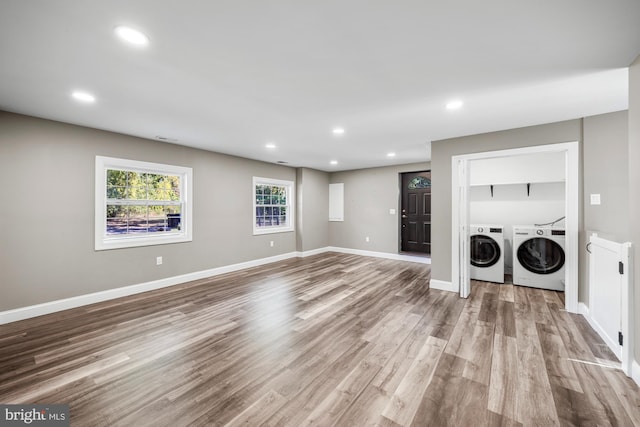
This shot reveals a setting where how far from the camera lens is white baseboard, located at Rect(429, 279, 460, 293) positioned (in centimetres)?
393

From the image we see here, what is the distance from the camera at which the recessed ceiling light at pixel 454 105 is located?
2621 millimetres

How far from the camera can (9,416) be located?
1.59 m

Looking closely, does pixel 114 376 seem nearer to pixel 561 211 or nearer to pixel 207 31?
pixel 207 31

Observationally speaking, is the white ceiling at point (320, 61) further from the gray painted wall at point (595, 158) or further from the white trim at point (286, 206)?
the white trim at point (286, 206)

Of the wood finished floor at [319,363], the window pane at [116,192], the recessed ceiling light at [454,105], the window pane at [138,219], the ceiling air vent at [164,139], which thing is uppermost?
the ceiling air vent at [164,139]

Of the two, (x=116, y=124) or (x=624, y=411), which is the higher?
(x=116, y=124)

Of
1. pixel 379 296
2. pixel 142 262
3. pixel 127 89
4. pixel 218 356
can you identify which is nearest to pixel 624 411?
pixel 379 296

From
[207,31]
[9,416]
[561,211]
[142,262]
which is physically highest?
[207,31]

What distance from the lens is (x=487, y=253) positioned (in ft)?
14.7

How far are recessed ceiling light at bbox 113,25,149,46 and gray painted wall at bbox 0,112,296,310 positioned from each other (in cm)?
260

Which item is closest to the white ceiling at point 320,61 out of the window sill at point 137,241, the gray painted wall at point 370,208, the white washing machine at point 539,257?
the window sill at point 137,241

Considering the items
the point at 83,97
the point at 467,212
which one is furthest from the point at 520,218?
the point at 83,97

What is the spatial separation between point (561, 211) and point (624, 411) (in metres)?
3.85

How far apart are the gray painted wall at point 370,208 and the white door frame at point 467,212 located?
7.34ft
